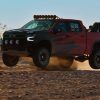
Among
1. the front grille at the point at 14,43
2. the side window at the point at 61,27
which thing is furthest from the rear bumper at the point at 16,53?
the side window at the point at 61,27

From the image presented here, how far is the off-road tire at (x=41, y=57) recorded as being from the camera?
17.1 m

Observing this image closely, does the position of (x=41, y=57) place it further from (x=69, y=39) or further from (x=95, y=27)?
(x=95, y=27)

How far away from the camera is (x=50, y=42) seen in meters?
17.6

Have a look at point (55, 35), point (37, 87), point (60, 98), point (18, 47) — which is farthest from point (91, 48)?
point (60, 98)

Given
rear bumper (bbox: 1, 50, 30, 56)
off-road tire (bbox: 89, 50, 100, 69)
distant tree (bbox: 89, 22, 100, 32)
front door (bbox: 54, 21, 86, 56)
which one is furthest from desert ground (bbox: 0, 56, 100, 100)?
distant tree (bbox: 89, 22, 100, 32)

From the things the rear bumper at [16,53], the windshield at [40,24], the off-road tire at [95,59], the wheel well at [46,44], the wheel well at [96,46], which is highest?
the windshield at [40,24]

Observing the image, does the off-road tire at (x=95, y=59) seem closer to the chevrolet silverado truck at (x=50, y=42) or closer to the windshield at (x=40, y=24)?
the chevrolet silverado truck at (x=50, y=42)

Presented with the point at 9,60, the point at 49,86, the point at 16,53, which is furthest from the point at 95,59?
the point at 49,86

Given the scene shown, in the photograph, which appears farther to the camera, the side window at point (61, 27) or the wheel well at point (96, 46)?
the wheel well at point (96, 46)

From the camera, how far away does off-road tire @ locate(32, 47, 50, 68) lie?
1708 cm

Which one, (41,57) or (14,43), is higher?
(14,43)

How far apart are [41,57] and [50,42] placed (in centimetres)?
68

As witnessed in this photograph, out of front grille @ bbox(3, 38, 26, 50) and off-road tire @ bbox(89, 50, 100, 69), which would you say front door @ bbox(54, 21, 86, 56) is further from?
front grille @ bbox(3, 38, 26, 50)

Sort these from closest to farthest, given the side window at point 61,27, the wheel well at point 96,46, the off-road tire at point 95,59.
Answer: the side window at point 61,27
the off-road tire at point 95,59
the wheel well at point 96,46
